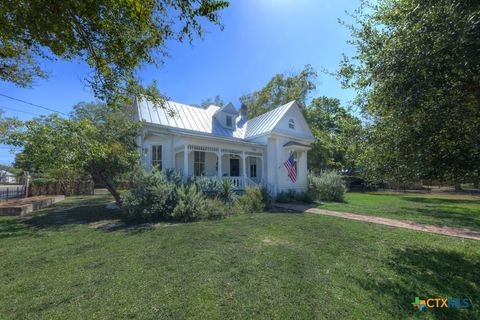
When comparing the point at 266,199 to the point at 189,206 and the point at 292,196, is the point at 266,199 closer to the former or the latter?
the point at 292,196

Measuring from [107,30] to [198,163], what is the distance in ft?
38.0

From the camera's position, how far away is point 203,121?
1608cm

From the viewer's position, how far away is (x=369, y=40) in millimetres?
6305

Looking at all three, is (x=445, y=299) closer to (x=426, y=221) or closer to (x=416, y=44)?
(x=416, y=44)

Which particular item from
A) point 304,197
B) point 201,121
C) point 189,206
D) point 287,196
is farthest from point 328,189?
point 189,206

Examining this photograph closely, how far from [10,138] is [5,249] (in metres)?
5.46

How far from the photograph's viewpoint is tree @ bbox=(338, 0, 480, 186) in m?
3.74

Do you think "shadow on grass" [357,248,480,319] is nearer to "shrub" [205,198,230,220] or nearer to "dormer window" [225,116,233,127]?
"shrub" [205,198,230,220]

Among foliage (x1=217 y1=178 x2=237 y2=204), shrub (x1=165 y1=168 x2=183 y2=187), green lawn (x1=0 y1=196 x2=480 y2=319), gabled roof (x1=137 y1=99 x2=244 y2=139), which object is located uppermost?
gabled roof (x1=137 y1=99 x2=244 y2=139)

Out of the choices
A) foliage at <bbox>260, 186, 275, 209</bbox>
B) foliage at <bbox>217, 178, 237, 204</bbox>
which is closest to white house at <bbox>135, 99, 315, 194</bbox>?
foliage at <bbox>260, 186, 275, 209</bbox>

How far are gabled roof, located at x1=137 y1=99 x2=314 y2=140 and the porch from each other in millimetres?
1480

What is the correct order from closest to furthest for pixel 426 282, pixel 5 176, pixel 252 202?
pixel 426 282 → pixel 252 202 → pixel 5 176

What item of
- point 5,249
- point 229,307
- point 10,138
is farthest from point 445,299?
point 10,138

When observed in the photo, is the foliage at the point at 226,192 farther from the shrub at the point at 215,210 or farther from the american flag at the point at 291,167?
the american flag at the point at 291,167
